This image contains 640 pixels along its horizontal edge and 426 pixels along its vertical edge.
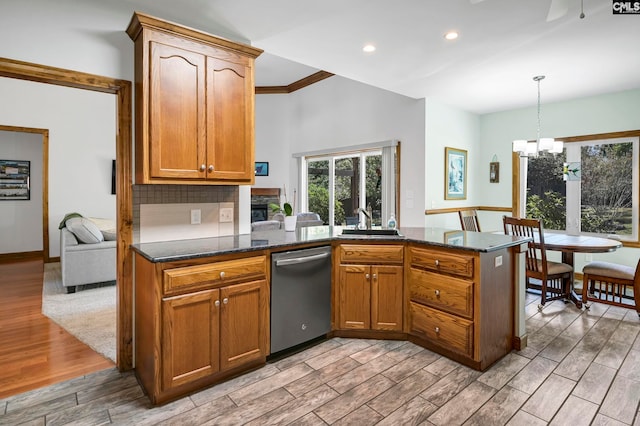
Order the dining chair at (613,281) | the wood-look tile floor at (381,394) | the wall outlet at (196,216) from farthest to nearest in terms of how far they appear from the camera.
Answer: the dining chair at (613,281)
the wall outlet at (196,216)
the wood-look tile floor at (381,394)

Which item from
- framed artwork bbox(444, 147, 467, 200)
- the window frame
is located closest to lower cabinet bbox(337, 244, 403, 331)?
framed artwork bbox(444, 147, 467, 200)

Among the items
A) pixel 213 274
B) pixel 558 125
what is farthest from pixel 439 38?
pixel 558 125

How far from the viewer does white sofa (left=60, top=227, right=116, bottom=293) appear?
14.5ft

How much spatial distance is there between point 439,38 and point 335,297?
94.8 inches

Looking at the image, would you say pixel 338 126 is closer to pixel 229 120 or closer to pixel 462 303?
pixel 229 120

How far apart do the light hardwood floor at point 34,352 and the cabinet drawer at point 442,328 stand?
2.33 metres

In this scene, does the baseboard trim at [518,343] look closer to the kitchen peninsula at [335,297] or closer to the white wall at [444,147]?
the kitchen peninsula at [335,297]

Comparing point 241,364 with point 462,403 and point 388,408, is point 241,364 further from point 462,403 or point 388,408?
point 462,403

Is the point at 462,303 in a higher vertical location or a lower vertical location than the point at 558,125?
lower

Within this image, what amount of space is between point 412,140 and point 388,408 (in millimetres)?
3928

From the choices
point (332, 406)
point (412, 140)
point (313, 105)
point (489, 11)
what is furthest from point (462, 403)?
point (313, 105)

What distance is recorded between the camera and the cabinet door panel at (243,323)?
2324 millimetres

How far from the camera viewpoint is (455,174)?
18.4 ft

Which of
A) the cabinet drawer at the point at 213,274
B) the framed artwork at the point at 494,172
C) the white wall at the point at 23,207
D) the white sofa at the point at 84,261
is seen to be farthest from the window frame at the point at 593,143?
the white wall at the point at 23,207
